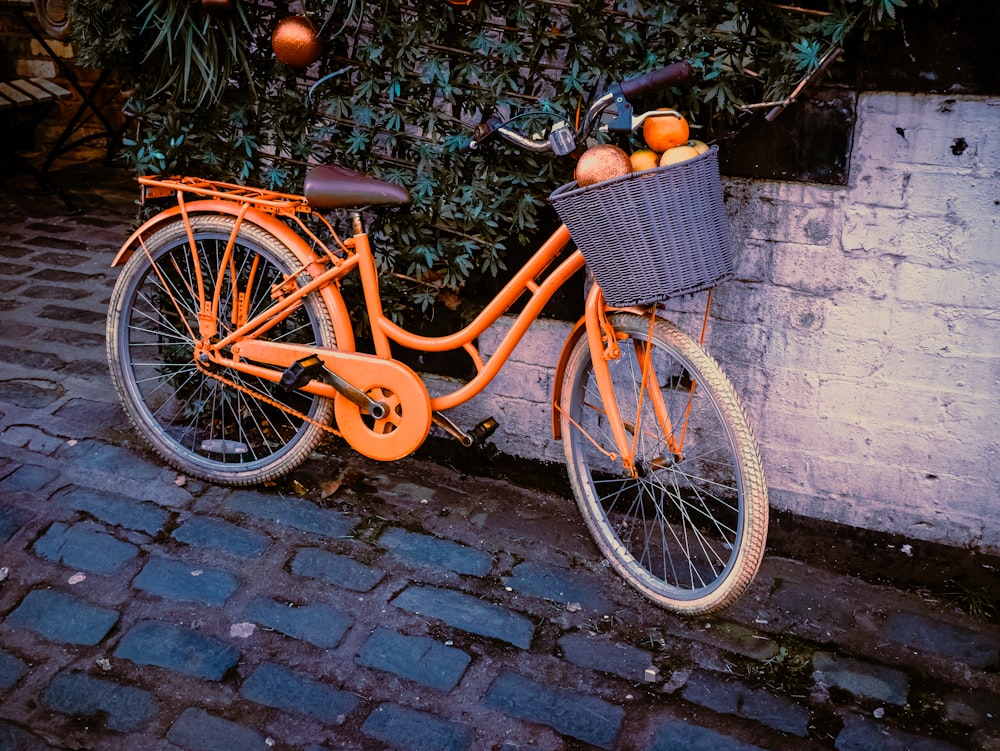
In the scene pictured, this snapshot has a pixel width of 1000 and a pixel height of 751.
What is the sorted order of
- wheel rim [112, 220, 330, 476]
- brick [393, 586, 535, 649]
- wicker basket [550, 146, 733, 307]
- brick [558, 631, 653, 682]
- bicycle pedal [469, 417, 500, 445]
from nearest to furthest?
wicker basket [550, 146, 733, 307] < brick [558, 631, 653, 682] < brick [393, 586, 535, 649] < bicycle pedal [469, 417, 500, 445] < wheel rim [112, 220, 330, 476]

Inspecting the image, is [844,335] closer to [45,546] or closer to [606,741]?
[606,741]

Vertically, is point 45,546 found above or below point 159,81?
below

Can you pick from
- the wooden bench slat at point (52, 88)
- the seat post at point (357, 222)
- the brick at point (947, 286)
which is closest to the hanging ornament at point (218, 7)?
the seat post at point (357, 222)

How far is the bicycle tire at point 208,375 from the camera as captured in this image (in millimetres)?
3543

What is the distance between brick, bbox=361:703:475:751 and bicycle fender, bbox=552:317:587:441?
109 centimetres

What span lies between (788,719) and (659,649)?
1.45ft

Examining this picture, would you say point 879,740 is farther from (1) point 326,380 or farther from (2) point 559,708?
(1) point 326,380

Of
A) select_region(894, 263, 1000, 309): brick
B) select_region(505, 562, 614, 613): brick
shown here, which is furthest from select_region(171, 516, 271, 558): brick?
select_region(894, 263, 1000, 309): brick

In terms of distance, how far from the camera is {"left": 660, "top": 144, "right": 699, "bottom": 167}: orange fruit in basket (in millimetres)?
2625

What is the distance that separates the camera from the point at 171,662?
9.43ft

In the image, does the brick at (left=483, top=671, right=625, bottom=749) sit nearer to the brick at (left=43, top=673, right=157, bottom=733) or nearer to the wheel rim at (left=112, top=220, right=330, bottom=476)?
the brick at (left=43, top=673, right=157, bottom=733)

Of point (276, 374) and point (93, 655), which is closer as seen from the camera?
point (93, 655)

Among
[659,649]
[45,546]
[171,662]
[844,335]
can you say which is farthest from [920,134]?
[45,546]

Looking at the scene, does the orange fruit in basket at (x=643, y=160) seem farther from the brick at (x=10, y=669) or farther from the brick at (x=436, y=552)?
the brick at (x=10, y=669)
